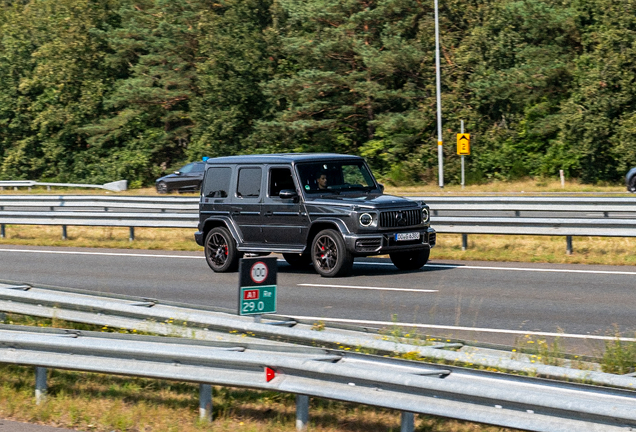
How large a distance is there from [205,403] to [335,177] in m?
9.29

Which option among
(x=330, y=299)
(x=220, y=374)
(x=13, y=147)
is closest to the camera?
(x=220, y=374)

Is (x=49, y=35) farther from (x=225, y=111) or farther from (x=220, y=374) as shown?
(x=220, y=374)

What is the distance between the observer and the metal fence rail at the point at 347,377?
480 cm

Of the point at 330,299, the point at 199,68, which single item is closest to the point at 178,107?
the point at 199,68

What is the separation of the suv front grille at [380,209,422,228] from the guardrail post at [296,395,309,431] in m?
8.52

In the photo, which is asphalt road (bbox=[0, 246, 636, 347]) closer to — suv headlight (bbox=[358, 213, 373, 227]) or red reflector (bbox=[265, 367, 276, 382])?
suv headlight (bbox=[358, 213, 373, 227])

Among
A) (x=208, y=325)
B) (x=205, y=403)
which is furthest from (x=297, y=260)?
(x=205, y=403)

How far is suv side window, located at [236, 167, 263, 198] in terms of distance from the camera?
52.2 feet

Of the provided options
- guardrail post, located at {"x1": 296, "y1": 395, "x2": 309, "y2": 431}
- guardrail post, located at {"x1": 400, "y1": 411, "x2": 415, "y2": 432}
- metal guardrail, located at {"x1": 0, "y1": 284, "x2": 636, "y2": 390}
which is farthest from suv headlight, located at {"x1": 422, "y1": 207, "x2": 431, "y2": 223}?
guardrail post, located at {"x1": 400, "y1": 411, "x2": 415, "y2": 432}

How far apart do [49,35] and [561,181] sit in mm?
33823

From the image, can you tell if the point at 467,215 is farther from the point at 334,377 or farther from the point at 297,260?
the point at 334,377

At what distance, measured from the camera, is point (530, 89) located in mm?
42344

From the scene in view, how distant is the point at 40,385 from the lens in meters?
7.51

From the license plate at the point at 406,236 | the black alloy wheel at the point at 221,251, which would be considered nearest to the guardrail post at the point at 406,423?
the license plate at the point at 406,236
